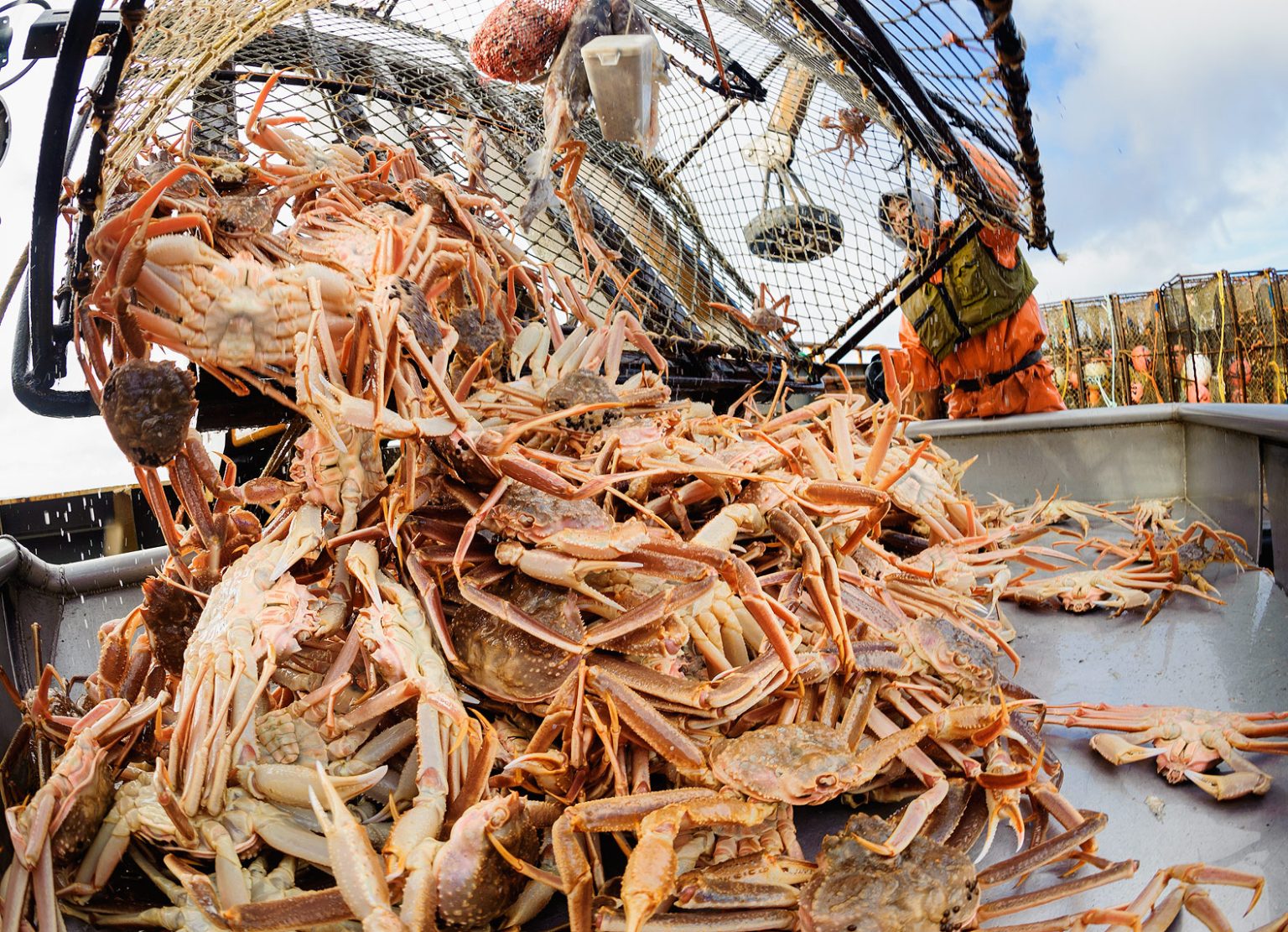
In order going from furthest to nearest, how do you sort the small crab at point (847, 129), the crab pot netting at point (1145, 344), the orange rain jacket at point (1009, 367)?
the crab pot netting at point (1145, 344) < the orange rain jacket at point (1009, 367) < the small crab at point (847, 129)

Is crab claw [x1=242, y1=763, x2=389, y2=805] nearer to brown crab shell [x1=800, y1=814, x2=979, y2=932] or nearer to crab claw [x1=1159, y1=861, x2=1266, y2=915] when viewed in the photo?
brown crab shell [x1=800, y1=814, x2=979, y2=932]

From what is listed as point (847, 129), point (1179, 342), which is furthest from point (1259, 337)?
point (847, 129)

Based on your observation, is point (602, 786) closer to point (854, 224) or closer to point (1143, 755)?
point (1143, 755)

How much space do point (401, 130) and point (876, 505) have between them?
1.22m

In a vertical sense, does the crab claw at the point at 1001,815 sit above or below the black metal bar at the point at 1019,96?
below

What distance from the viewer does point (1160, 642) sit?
1.48 meters

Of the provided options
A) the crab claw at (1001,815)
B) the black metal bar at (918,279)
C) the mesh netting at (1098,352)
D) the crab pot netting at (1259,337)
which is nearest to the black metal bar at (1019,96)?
the black metal bar at (918,279)

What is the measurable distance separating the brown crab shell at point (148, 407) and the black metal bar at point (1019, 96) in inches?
41.9

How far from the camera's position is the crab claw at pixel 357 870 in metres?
0.75

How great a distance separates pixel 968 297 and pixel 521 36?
1945mm

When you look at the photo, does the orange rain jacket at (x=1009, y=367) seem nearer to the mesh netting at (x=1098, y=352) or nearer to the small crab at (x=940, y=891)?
the small crab at (x=940, y=891)

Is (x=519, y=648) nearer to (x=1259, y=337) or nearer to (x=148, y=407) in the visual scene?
(x=148, y=407)

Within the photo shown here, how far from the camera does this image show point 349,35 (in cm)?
188

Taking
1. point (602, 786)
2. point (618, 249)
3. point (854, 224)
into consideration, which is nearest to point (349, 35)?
point (618, 249)
